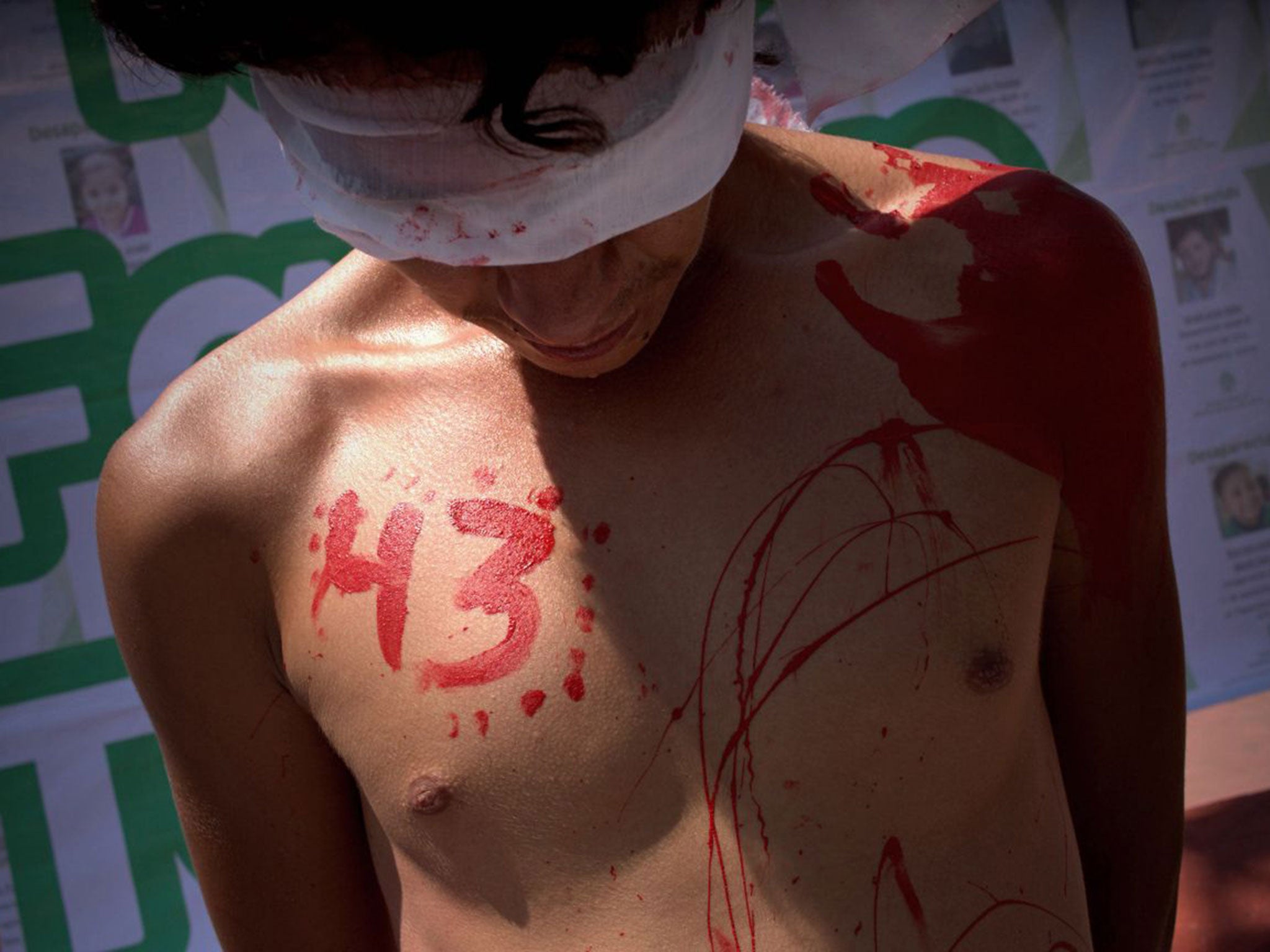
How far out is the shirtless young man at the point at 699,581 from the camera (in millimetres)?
874

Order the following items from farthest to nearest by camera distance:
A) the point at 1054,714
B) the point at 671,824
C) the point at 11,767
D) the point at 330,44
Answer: the point at 11,767
the point at 1054,714
the point at 671,824
the point at 330,44

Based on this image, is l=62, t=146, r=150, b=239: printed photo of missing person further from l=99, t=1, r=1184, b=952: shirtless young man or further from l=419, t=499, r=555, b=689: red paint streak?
l=419, t=499, r=555, b=689: red paint streak

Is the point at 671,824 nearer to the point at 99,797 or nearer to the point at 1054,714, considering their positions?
the point at 1054,714

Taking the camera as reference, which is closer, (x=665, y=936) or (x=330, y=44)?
(x=330, y=44)

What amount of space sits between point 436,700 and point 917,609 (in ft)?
1.13

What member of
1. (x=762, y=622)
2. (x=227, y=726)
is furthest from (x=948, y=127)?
(x=227, y=726)

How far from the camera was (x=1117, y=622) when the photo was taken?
100 cm

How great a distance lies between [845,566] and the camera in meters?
0.89

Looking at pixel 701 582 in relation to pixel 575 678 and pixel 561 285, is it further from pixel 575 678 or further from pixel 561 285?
pixel 561 285

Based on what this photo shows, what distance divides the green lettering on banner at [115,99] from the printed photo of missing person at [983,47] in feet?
3.89

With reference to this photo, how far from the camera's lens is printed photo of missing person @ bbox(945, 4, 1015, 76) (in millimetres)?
2229

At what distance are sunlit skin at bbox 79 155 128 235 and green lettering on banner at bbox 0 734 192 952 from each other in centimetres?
82

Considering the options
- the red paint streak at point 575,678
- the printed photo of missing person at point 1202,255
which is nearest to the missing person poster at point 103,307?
the printed photo of missing person at point 1202,255

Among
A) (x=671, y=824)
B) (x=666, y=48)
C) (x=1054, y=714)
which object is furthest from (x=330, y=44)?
(x=1054, y=714)
